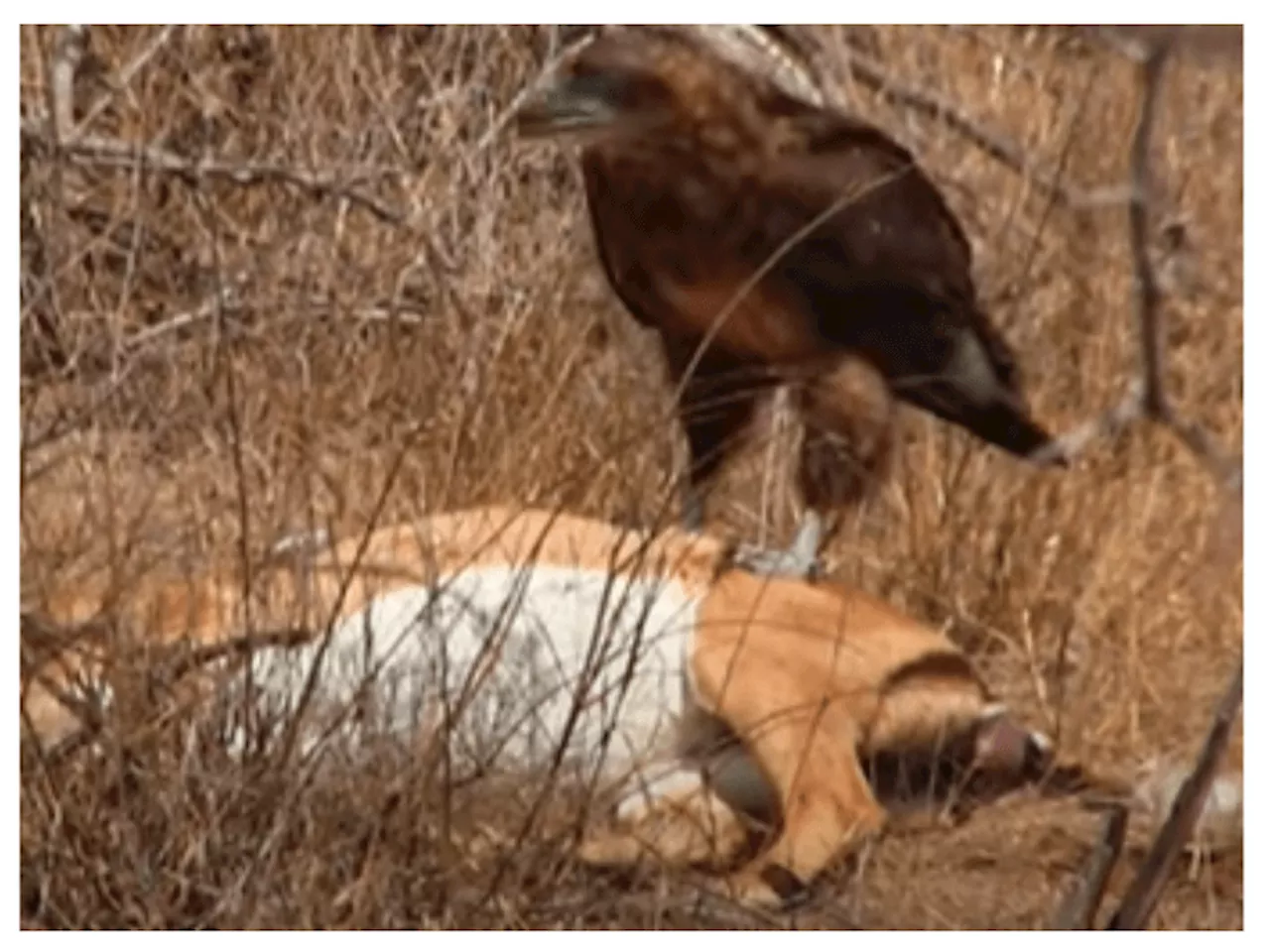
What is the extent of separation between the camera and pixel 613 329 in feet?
11.0

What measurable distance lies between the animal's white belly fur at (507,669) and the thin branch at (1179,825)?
38cm

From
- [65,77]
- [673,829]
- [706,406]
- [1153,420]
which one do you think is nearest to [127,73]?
[65,77]

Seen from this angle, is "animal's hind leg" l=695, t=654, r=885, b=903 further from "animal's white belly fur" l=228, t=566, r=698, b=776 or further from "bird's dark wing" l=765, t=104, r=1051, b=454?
"bird's dark wing" l=765, t=104, r=1051, b=454

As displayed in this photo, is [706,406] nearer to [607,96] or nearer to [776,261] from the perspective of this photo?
[776,261]

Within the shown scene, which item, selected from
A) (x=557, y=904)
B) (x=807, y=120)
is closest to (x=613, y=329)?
(x=807, y=120)

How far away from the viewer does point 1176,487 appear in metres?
3.34

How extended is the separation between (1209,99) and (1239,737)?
1.63 ft

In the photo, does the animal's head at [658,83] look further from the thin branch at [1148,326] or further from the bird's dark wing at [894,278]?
the thin branch at [1148,326]

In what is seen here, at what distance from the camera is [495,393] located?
3330 mm

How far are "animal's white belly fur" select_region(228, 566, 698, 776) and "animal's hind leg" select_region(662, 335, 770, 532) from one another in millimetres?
98

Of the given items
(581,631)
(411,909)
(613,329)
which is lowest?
(411,909)
